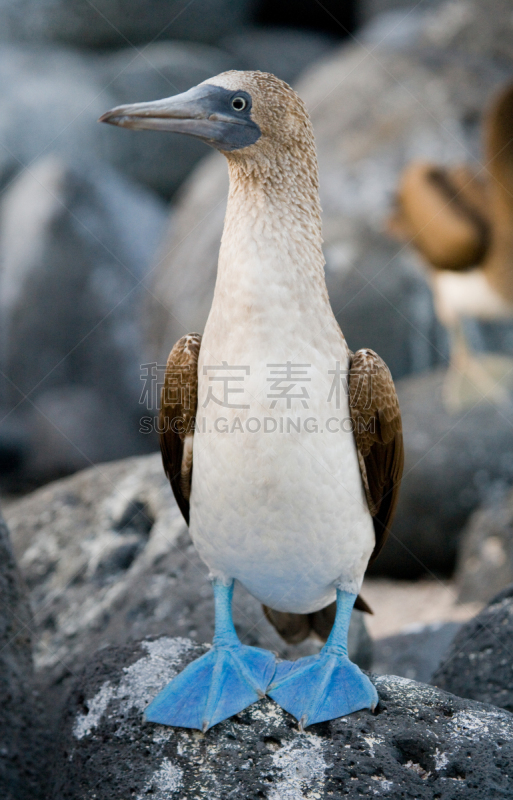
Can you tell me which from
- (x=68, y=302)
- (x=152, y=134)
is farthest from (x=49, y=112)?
(x=68, y=302)

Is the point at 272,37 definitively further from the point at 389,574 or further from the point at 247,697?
the point at 247,697

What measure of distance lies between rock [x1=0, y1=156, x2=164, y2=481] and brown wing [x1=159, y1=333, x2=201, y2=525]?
623 centimetres

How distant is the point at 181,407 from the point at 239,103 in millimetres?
1129

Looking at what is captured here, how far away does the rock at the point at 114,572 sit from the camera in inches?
150

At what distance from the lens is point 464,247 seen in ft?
24.5

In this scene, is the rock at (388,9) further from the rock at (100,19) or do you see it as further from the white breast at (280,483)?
the white breast at (280,483)

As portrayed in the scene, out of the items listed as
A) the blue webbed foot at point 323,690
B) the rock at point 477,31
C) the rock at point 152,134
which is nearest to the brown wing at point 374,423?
the blue webbed foot at point 323,690

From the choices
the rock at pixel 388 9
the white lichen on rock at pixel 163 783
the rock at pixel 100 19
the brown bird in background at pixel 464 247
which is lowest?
the white lichen on rock at pixel 163 783

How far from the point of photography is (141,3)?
11305 mm

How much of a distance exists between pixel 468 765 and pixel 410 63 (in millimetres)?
7949

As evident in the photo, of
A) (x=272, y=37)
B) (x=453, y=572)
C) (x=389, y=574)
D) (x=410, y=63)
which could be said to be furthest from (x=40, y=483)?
(x=272, y=37)

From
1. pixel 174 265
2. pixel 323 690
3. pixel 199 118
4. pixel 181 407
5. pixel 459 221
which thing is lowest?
pixel 323 690

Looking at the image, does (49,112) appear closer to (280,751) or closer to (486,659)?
(486,659)

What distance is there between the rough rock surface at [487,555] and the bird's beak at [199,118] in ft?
13.2
